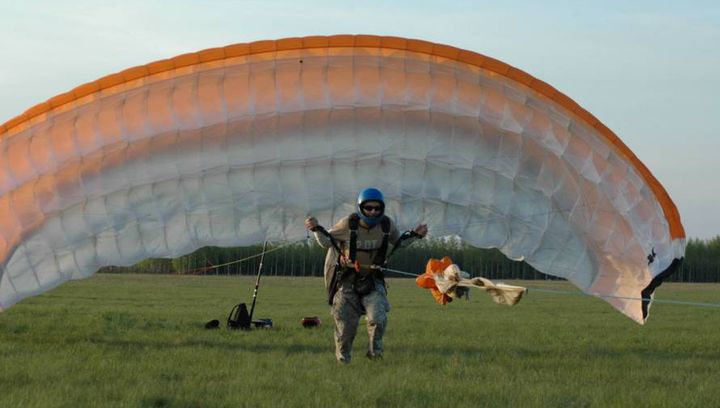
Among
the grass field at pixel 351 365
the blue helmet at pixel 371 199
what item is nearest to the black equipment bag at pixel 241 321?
the grass field at pixel 351 365

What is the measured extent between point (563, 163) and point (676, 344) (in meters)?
3.94

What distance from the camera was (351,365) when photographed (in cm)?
981

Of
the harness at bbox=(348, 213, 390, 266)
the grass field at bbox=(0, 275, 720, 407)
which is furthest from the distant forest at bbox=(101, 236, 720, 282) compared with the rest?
the harness at bbox=(348, 213, 390, 266)

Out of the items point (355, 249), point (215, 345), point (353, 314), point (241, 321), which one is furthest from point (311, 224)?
point (241, 321)

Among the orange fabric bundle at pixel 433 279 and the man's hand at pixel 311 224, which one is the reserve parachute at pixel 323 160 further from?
the man's hand at pixel 311 224

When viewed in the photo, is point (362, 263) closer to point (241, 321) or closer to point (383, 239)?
point (383, 239)

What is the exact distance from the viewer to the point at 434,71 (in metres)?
10.8

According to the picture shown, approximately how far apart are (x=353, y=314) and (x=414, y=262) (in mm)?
54014

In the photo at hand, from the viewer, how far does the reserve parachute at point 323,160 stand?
10.7 meters

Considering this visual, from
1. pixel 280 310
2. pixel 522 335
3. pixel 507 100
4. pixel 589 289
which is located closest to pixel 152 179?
pixel 507 100

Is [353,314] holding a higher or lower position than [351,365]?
higher

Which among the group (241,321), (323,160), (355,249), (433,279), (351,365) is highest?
(323,160)

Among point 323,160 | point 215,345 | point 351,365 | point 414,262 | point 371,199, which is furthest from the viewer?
point 414,262

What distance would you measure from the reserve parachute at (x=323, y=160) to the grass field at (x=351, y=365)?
1025 millimetres
